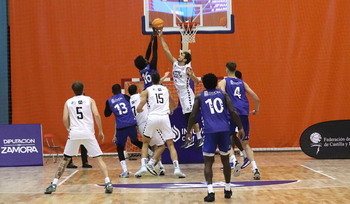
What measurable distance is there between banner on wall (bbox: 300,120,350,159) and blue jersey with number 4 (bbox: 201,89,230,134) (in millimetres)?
6159

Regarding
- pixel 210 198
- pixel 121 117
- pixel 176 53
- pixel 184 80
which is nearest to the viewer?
pixel 210 198

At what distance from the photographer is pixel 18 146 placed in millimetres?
12977

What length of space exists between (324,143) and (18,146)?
8029 millimetres

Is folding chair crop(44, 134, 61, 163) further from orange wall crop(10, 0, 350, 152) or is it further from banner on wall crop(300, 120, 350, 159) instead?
banner on wall crop(300, 120, 350, 159)

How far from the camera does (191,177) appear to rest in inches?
396

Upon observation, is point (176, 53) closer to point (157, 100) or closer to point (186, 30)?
point (186, 30)

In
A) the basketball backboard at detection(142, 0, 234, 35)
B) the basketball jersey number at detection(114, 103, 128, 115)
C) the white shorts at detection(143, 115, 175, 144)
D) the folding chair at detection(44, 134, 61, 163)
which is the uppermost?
the basketball backboard at detection(142, 0, 234, 35)

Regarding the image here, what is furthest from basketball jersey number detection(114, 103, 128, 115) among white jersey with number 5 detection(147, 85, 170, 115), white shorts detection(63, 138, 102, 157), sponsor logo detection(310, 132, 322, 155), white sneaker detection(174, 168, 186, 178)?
sponsor logo detection(310, 132, 322, 155)

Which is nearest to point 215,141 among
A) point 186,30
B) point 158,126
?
point 158,126

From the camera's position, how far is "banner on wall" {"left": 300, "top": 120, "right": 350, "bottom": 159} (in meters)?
13.0

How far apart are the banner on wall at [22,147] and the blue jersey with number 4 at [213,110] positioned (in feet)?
22.5

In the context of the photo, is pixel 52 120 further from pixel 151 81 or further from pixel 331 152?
pixel 331 152

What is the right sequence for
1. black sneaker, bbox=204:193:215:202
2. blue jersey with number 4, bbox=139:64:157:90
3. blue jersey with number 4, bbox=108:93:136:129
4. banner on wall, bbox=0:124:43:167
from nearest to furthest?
black sneaker, bbox=204:193:215:202
blue jersey with number 4, bbox=108:93:136:129
blue jersey with number 4, bbox=139:64:157:90
banner on wall, bbox=0:124:43:167

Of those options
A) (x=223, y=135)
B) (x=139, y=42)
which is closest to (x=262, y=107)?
(x=139, y=42)
